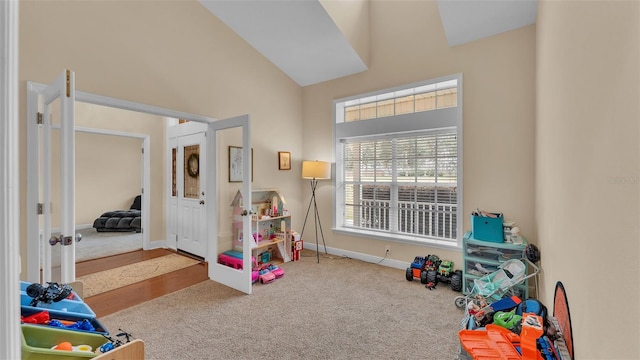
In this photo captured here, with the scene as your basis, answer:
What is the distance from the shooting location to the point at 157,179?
513cm

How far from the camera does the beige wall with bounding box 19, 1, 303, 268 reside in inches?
97.6

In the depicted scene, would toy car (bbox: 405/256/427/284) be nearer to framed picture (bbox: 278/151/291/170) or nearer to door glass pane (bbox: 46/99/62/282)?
framed picture (bbox: 278/151/291/170)

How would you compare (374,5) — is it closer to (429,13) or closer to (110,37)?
(429,13)

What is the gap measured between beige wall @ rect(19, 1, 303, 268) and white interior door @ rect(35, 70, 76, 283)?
0.82 ft

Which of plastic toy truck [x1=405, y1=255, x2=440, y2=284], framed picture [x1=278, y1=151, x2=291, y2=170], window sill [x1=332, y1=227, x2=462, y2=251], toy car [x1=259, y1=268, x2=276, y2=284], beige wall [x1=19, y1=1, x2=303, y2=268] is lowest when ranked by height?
toy car [x1=259, y1=268, x2=276, y2=284]

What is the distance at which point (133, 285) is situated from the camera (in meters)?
3.40

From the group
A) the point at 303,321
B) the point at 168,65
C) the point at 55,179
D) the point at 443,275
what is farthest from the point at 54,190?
the point at 443,275

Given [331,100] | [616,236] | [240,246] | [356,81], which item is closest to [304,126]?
[331,100]

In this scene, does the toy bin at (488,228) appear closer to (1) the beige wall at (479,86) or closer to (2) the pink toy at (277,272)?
(1) the beige wall at (479,86)

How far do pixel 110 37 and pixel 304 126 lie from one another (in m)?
2.79

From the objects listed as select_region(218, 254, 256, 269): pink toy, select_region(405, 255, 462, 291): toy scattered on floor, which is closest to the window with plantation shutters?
select_region(405, 255, 462, 291): toy scattered on floor

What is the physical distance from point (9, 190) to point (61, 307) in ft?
4.02

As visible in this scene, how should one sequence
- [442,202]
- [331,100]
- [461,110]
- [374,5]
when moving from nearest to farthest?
[461,110] < [442,202] < [374,5] < [331,100]

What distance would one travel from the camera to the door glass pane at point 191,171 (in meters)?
4.54
